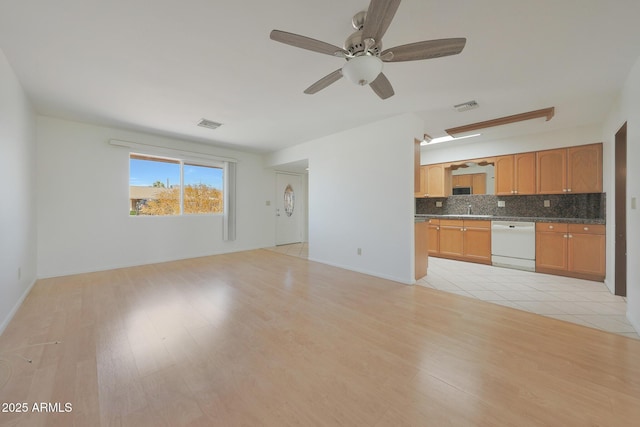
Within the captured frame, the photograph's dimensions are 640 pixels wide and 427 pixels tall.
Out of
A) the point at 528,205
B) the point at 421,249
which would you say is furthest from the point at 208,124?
the point at 528,205

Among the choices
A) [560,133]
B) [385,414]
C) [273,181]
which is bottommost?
[385,414]

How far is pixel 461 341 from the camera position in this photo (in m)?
2.00

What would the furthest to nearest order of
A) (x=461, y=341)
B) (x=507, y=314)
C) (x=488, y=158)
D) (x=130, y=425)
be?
(x=488, y=158), (x=507, y=314), (x=461, y=341), (x=130, y=425)

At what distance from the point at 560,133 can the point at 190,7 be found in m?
5.57

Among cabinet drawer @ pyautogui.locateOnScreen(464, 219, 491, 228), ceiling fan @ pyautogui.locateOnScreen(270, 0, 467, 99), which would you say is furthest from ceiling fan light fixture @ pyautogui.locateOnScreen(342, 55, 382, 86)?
cabinet drawer @ pyautogui.locateOnScreen(464, 219, 491, 228)

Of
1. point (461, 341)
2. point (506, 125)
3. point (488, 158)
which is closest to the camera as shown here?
point (461, 341)

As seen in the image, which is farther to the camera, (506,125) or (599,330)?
(506,125)

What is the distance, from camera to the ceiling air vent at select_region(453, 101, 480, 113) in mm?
3088

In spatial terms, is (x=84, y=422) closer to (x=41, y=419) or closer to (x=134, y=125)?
(x=41, y=419)

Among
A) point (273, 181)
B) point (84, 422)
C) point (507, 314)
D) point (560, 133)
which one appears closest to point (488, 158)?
point (560, 133)

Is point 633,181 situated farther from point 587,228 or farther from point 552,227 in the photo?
point 552,227

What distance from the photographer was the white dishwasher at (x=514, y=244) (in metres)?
4.09

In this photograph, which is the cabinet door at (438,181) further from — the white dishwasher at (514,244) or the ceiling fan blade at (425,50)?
A: the ceiling fan blade at (425,50)

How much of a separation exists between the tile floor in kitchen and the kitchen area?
0.01 m
